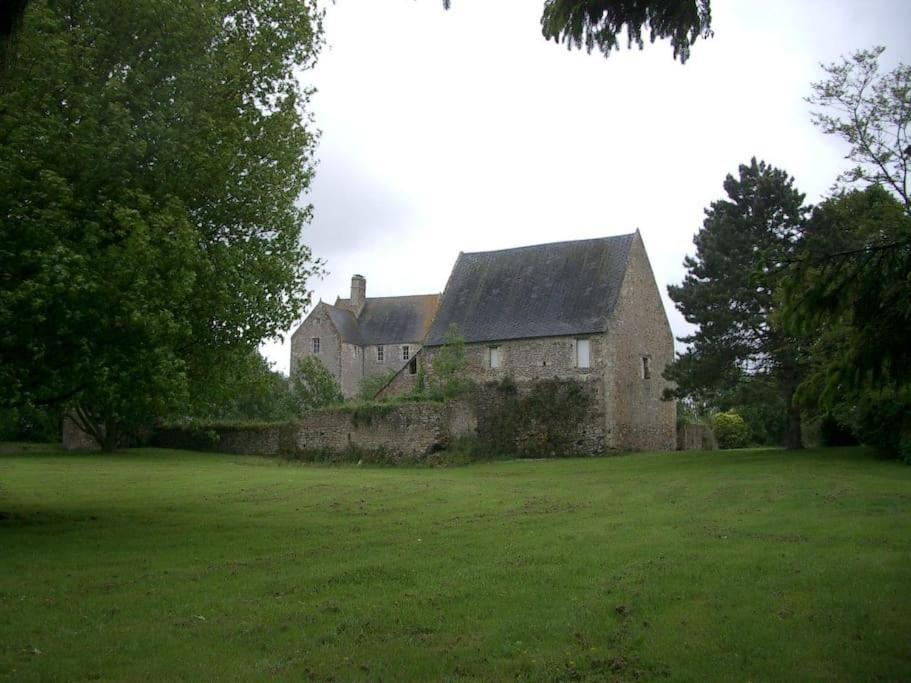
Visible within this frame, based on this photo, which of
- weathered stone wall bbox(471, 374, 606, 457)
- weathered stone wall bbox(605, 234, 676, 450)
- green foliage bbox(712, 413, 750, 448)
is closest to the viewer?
weathered stone wall bbox(471, 374, 606, 457)

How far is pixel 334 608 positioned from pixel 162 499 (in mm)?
11699

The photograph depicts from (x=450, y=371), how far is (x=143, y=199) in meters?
24.3

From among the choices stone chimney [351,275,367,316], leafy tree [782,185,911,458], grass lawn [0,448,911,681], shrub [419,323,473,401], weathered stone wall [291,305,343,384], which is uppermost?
stone chimney [351,275,367,316]

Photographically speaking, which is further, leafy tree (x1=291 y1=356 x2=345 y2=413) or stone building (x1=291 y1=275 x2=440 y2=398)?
stone building (x1=291 y1=275 x2=440 y2=398)

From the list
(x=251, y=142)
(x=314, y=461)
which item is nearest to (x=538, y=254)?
(x=314, y=461)

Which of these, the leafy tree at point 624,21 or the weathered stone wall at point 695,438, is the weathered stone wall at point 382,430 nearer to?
the weathered stone wall at point 695,438

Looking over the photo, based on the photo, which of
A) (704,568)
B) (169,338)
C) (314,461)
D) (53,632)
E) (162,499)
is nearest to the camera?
(53,632)

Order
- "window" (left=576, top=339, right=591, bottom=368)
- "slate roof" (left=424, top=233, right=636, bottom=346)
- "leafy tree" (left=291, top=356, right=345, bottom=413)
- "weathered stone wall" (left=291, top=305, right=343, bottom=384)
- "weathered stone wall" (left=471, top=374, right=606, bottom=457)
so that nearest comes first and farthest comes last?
1. "weathered stone wall" (left=471, top=374, right=606, bottom=457)
2. "window" (left=576, top=339, right=591, bottom=368)
3. "slate roof" (left=424, top=233, right=636, bottom=346)
4. "leafy tree" (left=291, top=356, right=345, bottom=413)
5. "weathered stone wall" (left=291, top=305, right=343, bottom=384)

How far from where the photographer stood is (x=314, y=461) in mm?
35812

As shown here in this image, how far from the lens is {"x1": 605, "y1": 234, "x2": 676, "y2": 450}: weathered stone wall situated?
35.3 metres

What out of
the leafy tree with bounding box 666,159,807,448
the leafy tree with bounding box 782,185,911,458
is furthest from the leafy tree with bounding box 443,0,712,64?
the leafy tree with bounding box 666,159,807,448

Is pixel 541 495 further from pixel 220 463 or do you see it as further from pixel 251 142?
pixel 220 463

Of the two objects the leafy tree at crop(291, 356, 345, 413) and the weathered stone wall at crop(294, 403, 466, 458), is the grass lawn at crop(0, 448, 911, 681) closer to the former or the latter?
the weathered stone wall at crop(294, 403, 466, 458)

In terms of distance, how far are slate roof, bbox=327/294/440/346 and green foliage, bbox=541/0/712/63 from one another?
51.3 metres
